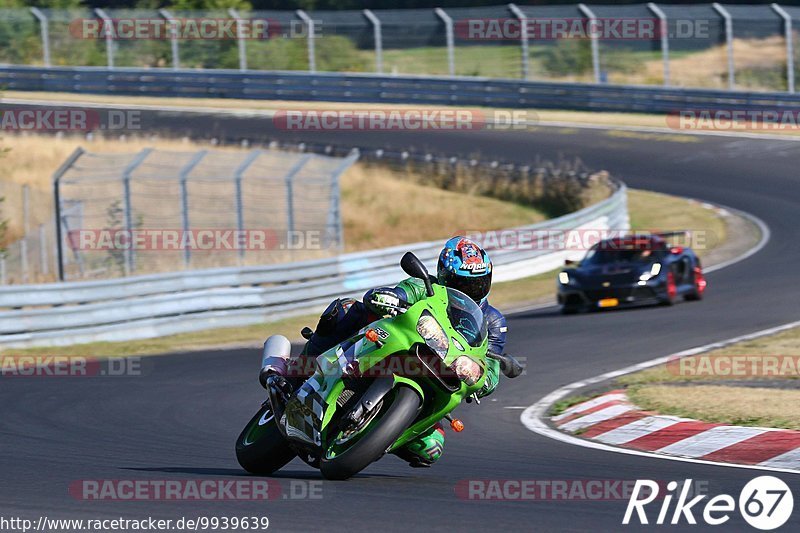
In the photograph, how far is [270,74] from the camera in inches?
1628

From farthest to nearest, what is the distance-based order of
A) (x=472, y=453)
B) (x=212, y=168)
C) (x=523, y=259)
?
(x=523, y=259) → (x=212, y=168) → (x=472, y=453)

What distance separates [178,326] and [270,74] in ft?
78.8

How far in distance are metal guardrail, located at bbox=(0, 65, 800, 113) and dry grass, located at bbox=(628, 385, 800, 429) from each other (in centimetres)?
2274

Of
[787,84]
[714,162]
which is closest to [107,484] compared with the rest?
[714,162]

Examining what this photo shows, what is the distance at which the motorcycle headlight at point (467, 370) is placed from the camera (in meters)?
7.07

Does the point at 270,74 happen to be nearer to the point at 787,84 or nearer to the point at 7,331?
the point at 787,84

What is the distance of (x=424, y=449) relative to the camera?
771cm

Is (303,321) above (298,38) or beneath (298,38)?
beneath

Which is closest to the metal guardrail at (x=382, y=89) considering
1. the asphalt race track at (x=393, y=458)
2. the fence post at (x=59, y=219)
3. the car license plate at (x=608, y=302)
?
the asphalt race track at (x=393, y=458)

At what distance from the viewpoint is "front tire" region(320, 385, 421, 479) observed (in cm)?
695

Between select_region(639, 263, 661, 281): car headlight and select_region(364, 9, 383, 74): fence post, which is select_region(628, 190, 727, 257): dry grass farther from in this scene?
select_region(364, 9, 383, 74): fence post

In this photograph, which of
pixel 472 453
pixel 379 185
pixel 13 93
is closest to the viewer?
pixel 472 453

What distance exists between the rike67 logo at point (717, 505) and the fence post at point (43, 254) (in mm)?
15829

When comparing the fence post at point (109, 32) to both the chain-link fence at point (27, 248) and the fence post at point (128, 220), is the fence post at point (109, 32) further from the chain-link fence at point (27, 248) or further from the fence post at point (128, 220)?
the fence post at point (128, 220)
